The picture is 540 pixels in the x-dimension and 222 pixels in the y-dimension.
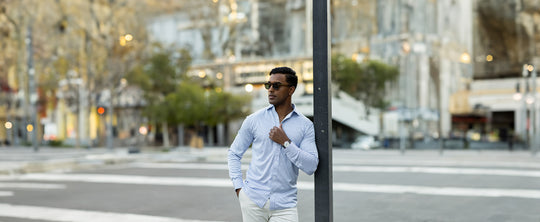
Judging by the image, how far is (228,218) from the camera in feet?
28.7

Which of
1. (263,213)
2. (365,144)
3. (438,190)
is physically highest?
(263,213)

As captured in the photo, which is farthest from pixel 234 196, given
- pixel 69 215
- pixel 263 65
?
pixel 263 65

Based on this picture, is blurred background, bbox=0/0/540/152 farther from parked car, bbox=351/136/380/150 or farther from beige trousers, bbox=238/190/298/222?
beige trousers, bbox=238/190/298/222

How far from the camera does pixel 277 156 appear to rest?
3.46 meters

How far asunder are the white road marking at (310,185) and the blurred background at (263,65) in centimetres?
1741

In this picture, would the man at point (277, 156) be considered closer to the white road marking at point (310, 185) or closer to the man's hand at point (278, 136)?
the man's hand at point (278, 136)

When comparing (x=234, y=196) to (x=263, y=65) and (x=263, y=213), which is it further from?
(x=263, y=65)

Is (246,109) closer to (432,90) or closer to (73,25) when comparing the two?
(73,25)

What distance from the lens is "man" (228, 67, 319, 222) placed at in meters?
3.44

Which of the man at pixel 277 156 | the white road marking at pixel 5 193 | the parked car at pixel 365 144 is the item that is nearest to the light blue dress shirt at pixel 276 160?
the man at pixel 277 156

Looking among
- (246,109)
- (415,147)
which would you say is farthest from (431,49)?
(246,109)

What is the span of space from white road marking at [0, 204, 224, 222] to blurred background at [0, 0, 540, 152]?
79.1 ft

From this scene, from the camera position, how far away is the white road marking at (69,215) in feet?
28.3

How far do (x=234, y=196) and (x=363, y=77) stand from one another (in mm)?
30037
